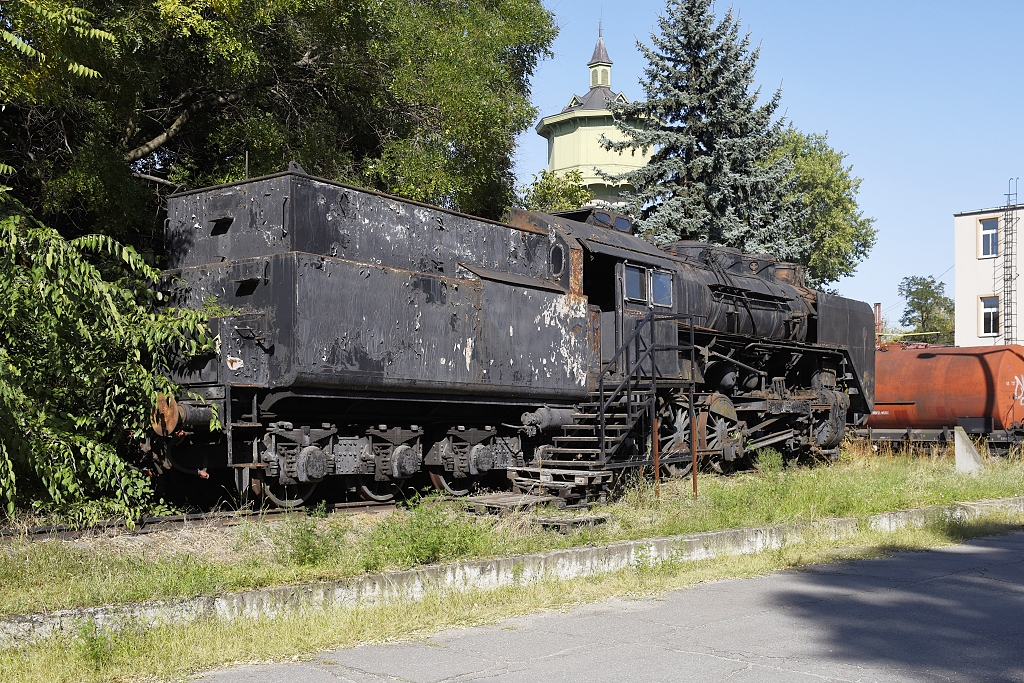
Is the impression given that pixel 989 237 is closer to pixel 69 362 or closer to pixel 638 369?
pixel 638 369

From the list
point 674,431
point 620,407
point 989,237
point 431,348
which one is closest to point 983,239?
point 989,237

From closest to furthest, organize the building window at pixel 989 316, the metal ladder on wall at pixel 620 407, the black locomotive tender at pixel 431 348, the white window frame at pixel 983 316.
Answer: the black locomotive tender at pixel 431 348
the metal ladder on wall at pixel 620 407
the white window frame at pixel 983 316
the building window at pixel 989 316

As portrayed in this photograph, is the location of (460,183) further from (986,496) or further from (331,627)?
(331,627)

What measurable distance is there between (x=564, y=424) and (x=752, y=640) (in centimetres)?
638

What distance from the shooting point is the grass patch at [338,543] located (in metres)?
6.69

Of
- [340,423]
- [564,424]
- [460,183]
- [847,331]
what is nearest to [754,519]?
[564,424]

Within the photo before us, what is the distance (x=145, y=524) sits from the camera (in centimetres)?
902

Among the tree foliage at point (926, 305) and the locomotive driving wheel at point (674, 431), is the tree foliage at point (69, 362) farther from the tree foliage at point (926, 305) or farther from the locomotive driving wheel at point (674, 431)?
the tree foliage at point (926, 305)

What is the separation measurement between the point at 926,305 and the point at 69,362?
7907 cm

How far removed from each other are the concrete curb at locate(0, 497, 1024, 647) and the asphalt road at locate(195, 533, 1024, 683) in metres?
0.85

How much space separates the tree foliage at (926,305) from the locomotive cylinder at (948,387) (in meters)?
57.3

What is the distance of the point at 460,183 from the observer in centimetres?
1659

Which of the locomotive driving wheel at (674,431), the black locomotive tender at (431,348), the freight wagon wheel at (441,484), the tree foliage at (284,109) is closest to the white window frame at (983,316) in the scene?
the tree foliage at (284,109)

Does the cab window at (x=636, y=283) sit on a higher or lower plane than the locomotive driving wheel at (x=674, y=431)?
higher
